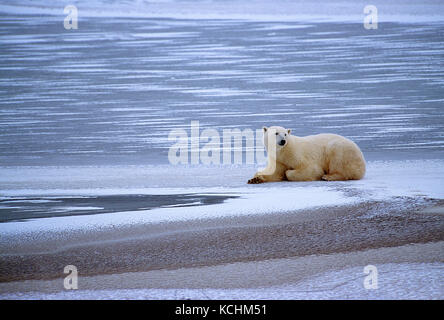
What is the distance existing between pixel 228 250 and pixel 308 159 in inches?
93.8

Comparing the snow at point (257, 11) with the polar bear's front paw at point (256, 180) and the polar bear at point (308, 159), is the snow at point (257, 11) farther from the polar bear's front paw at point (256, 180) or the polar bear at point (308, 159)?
the polar bear's front paw at point (256, 180)

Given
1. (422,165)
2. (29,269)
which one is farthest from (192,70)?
(29,269)

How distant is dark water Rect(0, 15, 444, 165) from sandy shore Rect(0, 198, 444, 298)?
111 inches

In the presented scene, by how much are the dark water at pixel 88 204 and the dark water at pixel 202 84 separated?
66.5 inches

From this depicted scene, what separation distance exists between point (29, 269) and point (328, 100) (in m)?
7.41

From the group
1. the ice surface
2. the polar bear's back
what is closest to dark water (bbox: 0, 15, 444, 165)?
the polar bear's back

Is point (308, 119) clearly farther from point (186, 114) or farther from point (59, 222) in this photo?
point (59, 222)

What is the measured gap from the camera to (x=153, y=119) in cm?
933

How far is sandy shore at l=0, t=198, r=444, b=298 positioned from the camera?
329cm

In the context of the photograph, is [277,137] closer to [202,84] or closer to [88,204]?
[88,204]

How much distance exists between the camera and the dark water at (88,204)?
4.80 meters

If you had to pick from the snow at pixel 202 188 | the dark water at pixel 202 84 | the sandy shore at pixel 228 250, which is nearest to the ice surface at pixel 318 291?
the sandy shore at pixel 228 250

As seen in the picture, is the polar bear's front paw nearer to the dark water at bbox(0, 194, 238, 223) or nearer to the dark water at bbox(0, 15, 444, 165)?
the dark water at bbox(0, 194, 238, 223)

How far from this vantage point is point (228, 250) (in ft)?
12.3
